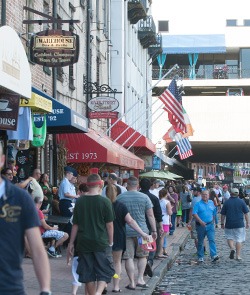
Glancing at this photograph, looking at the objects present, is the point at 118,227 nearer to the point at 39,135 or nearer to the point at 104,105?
the point at 39,135

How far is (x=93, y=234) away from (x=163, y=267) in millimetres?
6098

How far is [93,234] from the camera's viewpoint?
33.8 ft

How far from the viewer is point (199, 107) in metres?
57.3

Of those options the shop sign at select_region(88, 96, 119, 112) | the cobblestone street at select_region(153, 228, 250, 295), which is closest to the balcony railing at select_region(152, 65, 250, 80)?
the shop sign at select_region(88, 96, 119, 112)

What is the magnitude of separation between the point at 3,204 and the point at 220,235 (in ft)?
79.1

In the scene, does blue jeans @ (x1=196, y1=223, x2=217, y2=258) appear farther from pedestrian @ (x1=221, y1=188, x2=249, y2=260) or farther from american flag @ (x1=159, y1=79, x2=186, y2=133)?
american flag @ (x1=159, y1=79, x2=186, y2=133)

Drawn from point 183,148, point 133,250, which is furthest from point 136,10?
point 133,250

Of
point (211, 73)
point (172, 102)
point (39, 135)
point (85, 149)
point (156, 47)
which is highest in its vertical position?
point (211, 73)

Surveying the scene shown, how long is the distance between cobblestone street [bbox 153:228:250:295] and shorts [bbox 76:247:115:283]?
2.89m

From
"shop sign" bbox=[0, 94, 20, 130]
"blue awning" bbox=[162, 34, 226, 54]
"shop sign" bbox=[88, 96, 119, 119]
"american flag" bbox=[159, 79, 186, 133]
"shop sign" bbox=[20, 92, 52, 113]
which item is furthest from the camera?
"blue awning" bbox=[162, 34, 226, 54]

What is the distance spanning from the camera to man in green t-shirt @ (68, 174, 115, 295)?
33.7 ft

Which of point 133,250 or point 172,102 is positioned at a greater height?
point 172,102

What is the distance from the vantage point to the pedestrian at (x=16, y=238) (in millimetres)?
5266

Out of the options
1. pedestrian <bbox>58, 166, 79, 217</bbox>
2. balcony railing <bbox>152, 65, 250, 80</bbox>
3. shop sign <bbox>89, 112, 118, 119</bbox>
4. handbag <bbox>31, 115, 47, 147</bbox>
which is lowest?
pedestrian <bbox>58, 166, 79, 217</bbox>
